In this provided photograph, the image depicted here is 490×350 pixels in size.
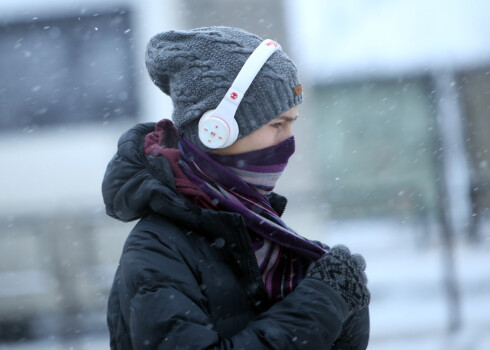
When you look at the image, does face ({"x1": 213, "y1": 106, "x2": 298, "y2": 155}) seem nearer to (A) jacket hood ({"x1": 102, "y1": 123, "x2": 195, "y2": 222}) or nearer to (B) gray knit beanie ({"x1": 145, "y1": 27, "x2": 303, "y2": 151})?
(B) gray knit beanie ({"x1": 145, "y1": 27, "x2": 303, "y2": 151})

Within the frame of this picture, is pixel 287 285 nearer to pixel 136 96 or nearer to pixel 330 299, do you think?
pixel 330 299

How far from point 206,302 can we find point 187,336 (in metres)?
0.12

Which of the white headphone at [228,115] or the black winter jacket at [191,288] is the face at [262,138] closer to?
the white headphone at [228,115]

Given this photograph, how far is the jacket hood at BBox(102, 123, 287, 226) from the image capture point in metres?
1.48

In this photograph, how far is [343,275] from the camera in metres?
1.48

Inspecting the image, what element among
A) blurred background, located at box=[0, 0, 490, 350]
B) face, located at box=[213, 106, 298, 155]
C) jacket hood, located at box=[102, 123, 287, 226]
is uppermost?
face, located at box=[213, 106, 298, 155]

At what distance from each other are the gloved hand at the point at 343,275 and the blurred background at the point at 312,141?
4467mm

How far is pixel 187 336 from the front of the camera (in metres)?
1.33

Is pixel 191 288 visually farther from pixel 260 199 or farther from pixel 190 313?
pixel 260 199

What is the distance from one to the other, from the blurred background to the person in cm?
449

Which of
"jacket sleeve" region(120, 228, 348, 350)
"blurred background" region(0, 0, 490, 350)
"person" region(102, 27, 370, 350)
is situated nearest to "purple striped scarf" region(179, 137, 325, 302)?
"person" region(102, 27, 370, 350)

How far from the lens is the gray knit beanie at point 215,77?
1.57 m

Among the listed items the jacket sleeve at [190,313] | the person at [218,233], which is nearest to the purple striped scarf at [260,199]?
the person at [218,233]

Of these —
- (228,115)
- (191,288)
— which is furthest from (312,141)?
(191,288)
